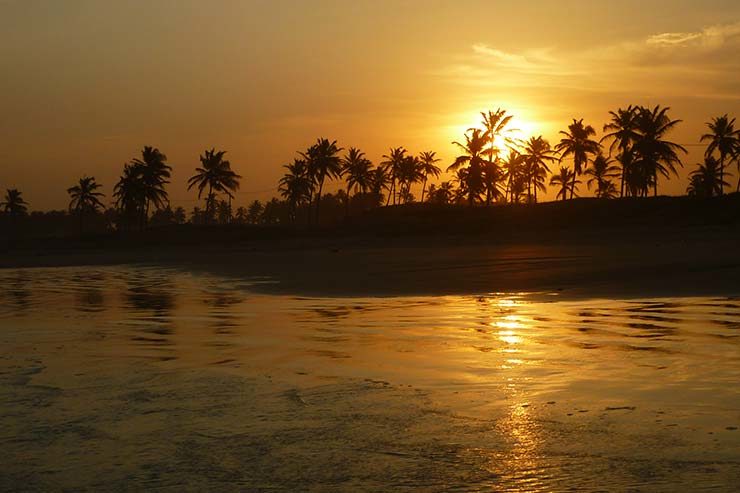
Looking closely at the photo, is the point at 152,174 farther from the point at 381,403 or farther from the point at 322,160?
the point at 381,403

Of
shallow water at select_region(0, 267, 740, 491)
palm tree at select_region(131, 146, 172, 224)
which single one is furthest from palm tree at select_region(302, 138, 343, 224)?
shallow water at select_region(0, 267, 740, 491)

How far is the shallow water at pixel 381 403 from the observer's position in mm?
5938

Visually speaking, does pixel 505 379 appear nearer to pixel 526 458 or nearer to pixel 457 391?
pixel 457 391

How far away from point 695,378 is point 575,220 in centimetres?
6021

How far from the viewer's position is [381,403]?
328 inches

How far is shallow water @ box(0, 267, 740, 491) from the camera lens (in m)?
5.94

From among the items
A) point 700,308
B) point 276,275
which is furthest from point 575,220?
point 700,308

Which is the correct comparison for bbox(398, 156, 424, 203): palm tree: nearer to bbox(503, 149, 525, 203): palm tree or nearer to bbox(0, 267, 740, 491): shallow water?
bbox(503, 149, 525, 203): palm tree

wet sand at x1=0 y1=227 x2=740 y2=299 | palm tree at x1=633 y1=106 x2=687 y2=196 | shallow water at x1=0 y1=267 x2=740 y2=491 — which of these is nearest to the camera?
shallow water at x1=0 y1=267 x2=740 y2=491

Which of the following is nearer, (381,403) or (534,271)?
(381,403)

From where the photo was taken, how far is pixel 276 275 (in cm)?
3341

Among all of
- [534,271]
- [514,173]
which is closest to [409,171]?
[514,173]

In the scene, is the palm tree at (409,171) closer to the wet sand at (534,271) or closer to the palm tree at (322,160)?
the palm tree at (322,160)

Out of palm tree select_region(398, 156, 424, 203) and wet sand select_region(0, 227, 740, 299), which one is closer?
wet sand select_region(0, 227, 740, 299)
